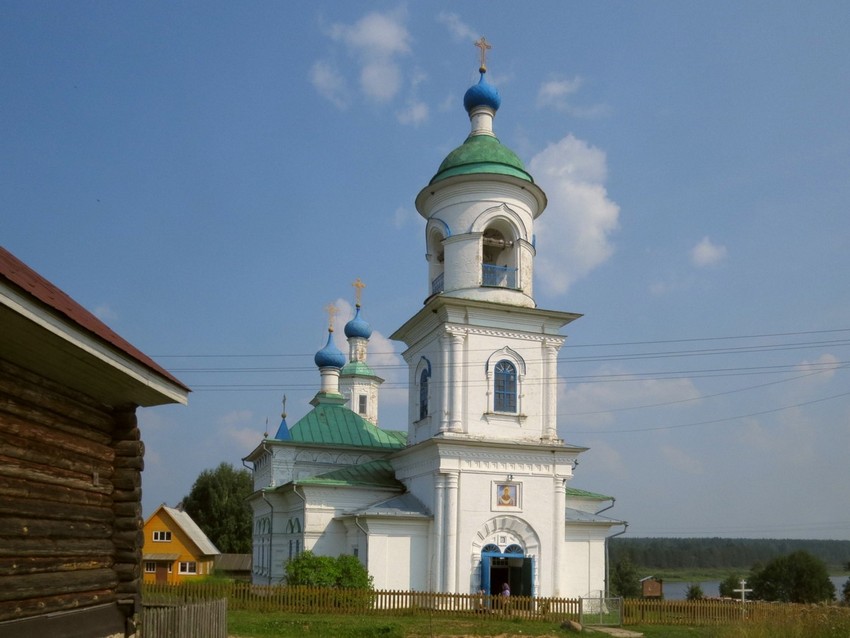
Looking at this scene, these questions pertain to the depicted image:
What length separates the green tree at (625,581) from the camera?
61.3 metres

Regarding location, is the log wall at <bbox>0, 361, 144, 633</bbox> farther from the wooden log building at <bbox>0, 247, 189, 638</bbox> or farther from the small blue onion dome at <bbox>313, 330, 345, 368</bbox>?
the small blue onion dome at <bbox>313, 330, 345, 368</bbox>

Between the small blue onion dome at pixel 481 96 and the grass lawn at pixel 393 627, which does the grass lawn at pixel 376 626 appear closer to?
the grass lawn at pixel 393 627

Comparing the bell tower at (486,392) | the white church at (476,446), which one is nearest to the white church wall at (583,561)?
the white church at (476,446)

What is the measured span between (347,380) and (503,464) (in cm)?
2376

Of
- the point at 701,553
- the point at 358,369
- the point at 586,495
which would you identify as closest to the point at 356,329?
the point at 358,369

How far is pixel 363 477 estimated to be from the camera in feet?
84.1

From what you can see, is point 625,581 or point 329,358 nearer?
point 329,358

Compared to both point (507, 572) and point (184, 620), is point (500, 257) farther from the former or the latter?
point (184, 620)

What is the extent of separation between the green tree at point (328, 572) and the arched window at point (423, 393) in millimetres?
4606

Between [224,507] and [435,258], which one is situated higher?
[435,258]

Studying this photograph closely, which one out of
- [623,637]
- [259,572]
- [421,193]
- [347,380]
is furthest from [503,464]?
[347,380]

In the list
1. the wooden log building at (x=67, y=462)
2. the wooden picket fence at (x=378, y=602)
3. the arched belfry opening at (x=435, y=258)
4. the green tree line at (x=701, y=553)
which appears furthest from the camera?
the green tree line at (x=701, y=553)

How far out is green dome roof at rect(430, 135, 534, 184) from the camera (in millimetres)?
24406

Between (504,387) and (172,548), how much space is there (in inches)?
1070
